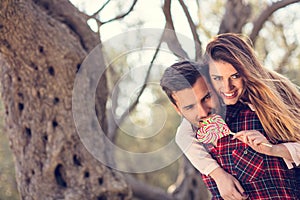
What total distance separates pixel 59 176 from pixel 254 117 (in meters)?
1.71

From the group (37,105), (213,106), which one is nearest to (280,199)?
(213,106)

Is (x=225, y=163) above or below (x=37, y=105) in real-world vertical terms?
below

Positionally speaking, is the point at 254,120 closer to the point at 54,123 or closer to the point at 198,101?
A: the point at 198,101

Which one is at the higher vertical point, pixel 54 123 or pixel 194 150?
pixel 54 123

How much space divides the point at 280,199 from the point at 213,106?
1.49 ft

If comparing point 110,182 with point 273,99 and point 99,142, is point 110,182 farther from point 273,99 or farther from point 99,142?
point 273,99

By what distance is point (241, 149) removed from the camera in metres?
2.60

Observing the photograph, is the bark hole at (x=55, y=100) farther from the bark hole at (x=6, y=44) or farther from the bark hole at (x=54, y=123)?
the bark hole at (x=6, y=44)

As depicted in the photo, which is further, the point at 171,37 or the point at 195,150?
the point at 171,37

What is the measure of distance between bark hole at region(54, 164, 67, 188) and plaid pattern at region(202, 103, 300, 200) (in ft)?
5.08

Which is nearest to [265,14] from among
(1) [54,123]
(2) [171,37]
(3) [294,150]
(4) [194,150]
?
(2) [171,37]

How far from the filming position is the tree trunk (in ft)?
12.8

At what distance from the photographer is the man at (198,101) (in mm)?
2578

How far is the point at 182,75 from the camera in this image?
2.62 meters
